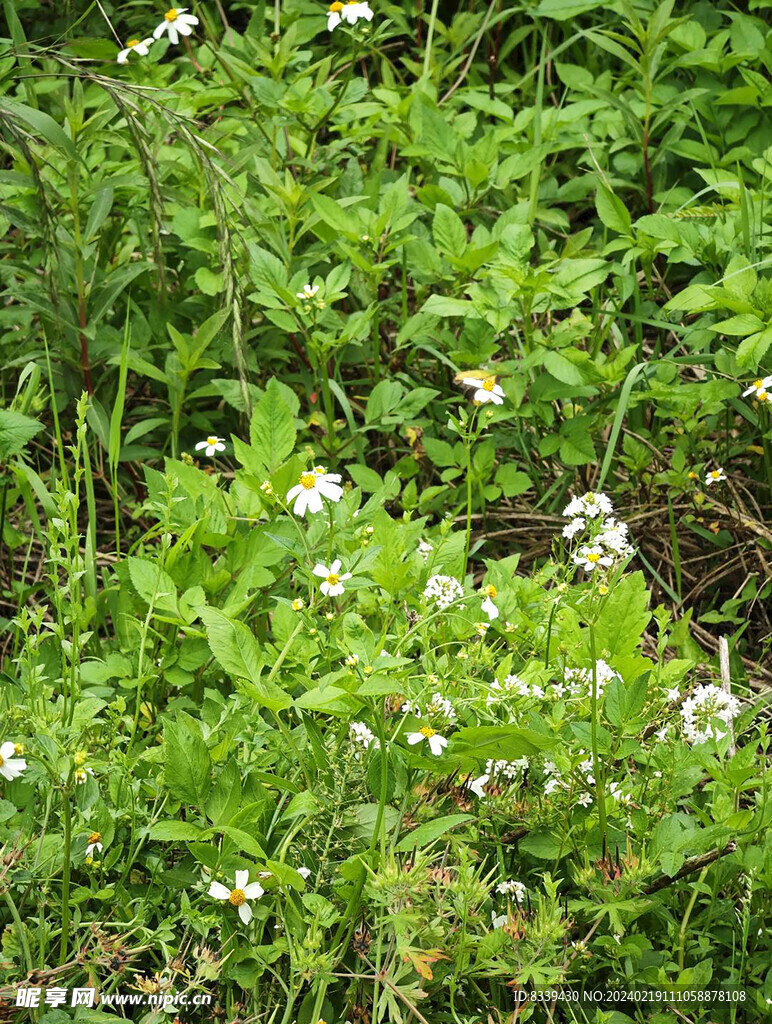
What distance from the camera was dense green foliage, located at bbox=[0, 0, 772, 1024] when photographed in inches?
56.1

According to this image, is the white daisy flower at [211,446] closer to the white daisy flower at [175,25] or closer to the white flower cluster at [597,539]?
the white flower cluster at [597,539]

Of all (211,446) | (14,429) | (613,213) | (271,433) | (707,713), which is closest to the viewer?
(707,713)

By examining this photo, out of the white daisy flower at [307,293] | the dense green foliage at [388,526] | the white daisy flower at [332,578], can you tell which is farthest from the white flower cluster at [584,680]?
the white daisy flower at [307,293]

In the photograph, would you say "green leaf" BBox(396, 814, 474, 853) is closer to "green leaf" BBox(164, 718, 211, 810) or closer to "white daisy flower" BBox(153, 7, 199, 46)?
"green leaf" BBox(164, 718, 211, 810)

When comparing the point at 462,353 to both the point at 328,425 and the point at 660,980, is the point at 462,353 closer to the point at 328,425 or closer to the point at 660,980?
the point at 328,425

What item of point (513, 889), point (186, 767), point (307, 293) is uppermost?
point (307, 293)

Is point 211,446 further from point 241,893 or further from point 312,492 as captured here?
point 241,893

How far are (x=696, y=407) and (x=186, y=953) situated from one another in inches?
61.7

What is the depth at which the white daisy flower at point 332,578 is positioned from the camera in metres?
1.56

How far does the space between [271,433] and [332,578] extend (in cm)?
49

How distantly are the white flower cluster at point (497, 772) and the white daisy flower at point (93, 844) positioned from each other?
513 millimetres

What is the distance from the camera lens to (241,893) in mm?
1389

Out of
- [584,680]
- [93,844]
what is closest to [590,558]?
[584,680]

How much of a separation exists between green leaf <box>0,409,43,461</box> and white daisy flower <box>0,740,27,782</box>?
0.60 m
